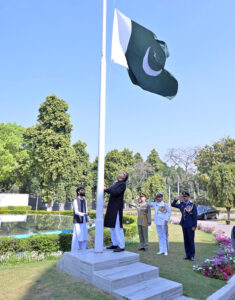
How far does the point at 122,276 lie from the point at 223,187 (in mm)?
17199

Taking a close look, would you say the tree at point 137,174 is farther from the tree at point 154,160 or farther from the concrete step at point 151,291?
the concrete step at point 151,291

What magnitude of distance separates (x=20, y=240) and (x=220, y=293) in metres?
5.79

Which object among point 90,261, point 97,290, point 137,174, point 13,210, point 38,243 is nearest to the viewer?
point 97,290

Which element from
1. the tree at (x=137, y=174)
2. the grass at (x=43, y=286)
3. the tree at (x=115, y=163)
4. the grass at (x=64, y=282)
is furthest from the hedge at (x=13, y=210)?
the grass at (x=43, y=286)

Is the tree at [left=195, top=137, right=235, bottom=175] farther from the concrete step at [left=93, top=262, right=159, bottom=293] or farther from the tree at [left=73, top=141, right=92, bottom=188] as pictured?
the concrete step at [left=93, top=262, right=159, bottom=293]

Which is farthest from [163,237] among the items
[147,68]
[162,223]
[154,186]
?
[154,186]

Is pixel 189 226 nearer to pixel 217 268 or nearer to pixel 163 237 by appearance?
pixel 163 237

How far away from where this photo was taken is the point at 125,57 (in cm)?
564

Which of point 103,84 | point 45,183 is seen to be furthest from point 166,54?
point 45,183

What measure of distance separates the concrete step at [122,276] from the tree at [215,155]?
33962mm

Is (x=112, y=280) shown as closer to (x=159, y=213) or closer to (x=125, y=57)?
(x=159, y=213)

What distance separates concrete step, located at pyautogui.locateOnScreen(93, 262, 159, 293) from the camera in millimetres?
3877

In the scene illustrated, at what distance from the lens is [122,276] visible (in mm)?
4070

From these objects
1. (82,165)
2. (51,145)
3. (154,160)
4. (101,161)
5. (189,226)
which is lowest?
(189,226)
